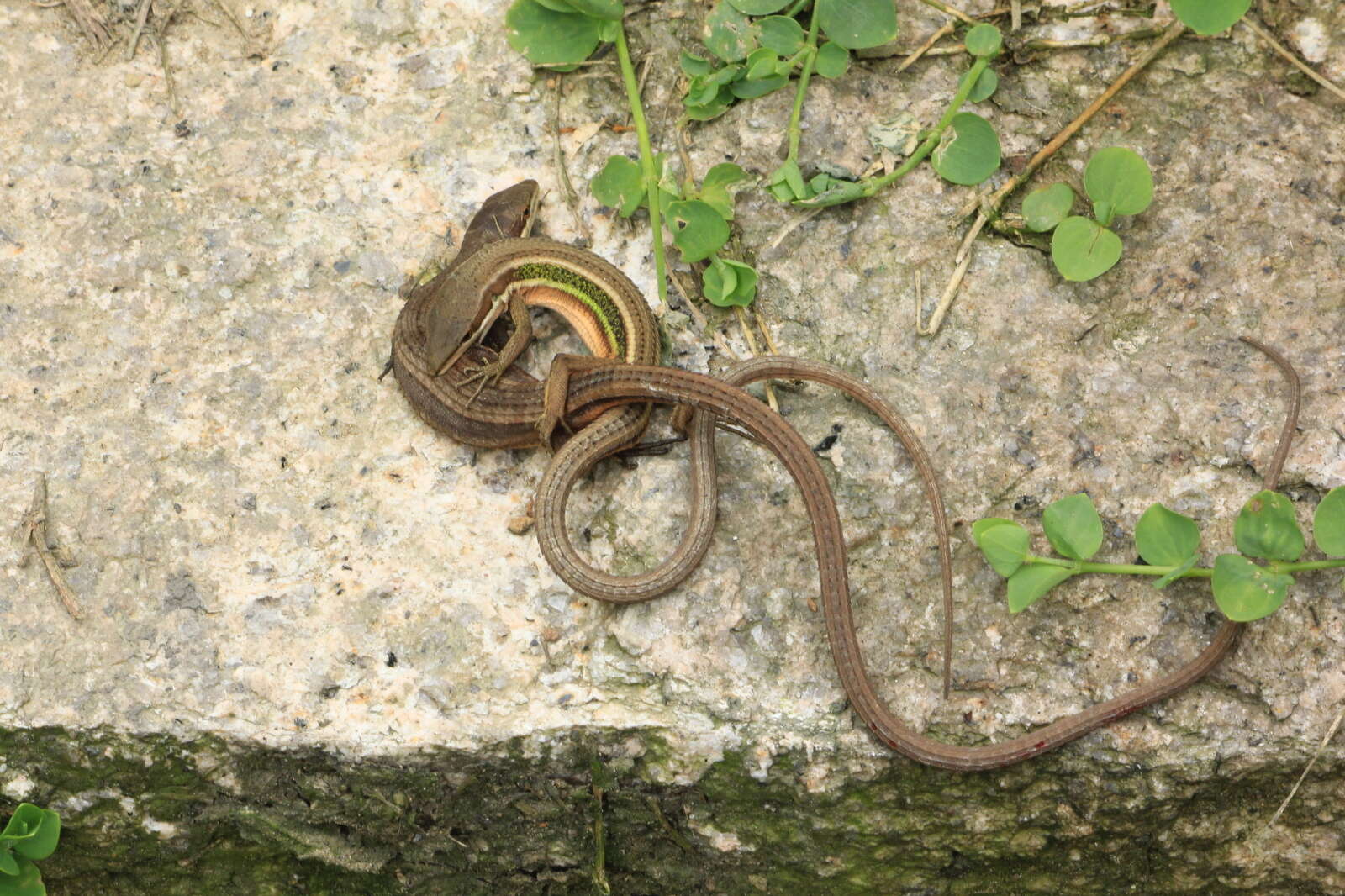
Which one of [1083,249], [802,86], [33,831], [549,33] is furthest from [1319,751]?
[33,831]

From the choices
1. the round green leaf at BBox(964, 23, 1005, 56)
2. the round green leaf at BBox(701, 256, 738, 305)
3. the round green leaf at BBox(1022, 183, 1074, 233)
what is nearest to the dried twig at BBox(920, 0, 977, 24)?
the round green leaf at BBox(964, 23, 1005, 56)

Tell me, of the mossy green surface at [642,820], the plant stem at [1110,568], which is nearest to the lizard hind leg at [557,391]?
the mossy green surface at [642,820]

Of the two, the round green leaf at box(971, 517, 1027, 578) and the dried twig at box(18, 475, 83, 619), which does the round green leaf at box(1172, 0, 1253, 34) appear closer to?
the round green leaf at box(971, 517, 1027, 578)

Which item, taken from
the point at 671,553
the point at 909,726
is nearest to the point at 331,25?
the point at 671,553

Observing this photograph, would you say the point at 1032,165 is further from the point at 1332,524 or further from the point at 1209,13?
the point at 1332,524

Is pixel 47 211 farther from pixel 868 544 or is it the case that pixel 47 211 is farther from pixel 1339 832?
pixel 1339 832

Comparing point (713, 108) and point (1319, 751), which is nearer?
point (1319, 751)
